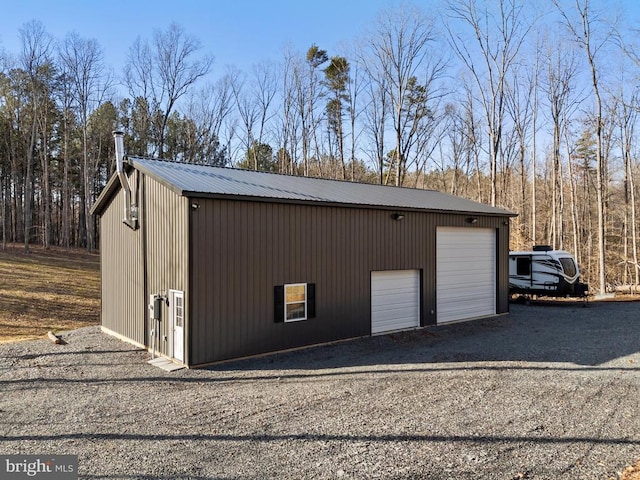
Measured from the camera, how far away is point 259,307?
28.2 ft

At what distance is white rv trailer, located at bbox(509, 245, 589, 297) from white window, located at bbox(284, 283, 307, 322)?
1153 cm

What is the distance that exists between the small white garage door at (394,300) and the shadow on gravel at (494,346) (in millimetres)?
359

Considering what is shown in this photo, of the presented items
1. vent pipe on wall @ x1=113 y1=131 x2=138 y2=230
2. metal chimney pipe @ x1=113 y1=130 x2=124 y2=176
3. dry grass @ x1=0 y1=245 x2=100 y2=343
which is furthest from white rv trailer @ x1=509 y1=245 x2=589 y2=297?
dry grass @ x1=0 y1=245 x2=100 y2=343

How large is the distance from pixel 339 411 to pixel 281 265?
392 cm

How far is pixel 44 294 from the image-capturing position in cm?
1595

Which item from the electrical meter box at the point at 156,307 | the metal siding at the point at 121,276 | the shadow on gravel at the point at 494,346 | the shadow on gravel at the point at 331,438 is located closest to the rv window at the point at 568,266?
the shadow on gravel at the point at 494,346

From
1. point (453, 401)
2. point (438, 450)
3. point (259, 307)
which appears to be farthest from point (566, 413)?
point (259, 307)

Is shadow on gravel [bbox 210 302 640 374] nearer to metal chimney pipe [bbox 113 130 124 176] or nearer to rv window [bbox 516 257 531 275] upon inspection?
rv window [bbox 516 257 531 275]

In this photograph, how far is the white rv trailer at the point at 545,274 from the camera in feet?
53.4

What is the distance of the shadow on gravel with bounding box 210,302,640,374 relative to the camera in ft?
26.8

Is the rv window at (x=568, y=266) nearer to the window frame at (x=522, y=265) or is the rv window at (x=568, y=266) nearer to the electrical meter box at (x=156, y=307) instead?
the window frame at (x=522, y=265)

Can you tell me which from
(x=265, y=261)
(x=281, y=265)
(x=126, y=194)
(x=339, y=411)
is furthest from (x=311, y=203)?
(x=339, y=411)

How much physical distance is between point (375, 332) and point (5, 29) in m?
23.9

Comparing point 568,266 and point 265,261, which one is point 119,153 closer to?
point 265,261
